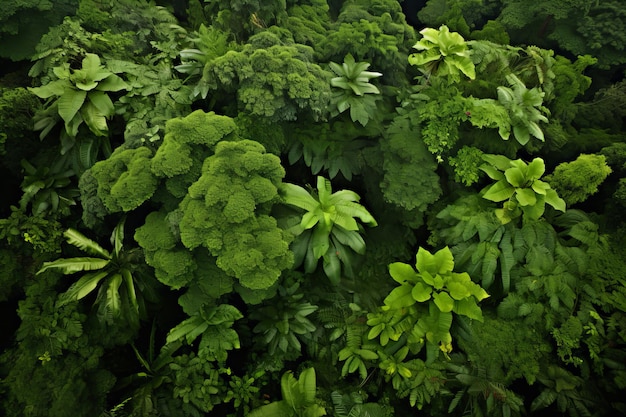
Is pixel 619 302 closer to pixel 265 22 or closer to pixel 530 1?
pixel 530 1

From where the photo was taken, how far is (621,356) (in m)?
3.62

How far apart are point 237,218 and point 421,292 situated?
1910 mm

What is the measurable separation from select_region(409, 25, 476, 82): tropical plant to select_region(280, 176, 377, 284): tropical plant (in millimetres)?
1954

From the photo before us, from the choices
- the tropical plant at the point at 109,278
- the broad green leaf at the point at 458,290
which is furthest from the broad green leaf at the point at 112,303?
the broad green leaf at the point at 458,290

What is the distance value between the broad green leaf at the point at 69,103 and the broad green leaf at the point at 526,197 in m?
4.76

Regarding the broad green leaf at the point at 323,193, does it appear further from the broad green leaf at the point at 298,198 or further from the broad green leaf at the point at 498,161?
the broad green leaf at the point at 498,161

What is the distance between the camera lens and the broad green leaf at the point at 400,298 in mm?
3520

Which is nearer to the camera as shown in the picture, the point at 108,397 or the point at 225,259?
the point at 225,259

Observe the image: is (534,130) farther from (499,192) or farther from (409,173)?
(409,173)

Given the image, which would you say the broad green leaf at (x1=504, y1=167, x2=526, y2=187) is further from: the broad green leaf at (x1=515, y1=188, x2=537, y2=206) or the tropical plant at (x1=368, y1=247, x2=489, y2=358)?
the tropical plant at (x1=368, y1=247, x2=489, y2=358)

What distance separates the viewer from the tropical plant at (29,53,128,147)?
3643mm

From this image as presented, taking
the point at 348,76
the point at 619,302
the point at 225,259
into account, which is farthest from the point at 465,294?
the point at 348,76

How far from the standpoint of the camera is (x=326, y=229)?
3787 millimetres

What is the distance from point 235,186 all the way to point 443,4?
5.48 metres
